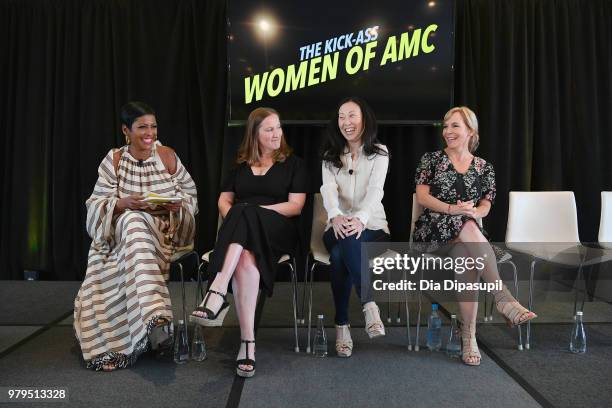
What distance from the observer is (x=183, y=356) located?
9.26 ft

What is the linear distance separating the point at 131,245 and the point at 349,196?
124cm

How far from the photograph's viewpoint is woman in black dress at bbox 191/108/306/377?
2.70 meters

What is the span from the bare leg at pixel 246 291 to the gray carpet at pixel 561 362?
133 centimetres

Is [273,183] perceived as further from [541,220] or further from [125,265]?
[541,220]

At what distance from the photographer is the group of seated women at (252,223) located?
2.74m

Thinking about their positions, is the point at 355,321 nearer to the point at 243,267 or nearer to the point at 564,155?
the point at 243,267

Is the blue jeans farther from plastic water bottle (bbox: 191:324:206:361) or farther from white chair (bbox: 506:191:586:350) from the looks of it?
white chair (bbox: 506:191:586:350)

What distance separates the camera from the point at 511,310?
9.20 ft

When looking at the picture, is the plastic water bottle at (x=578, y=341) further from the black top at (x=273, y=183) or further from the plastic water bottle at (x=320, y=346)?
the black top at (x=273, y=183)

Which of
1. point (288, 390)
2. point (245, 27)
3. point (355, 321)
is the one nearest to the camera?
point (288, 390)

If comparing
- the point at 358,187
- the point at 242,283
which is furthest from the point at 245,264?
the point at 358,187

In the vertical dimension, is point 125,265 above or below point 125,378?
above

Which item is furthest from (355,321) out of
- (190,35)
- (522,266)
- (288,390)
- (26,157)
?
(26,157)

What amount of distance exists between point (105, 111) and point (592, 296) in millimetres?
4223
